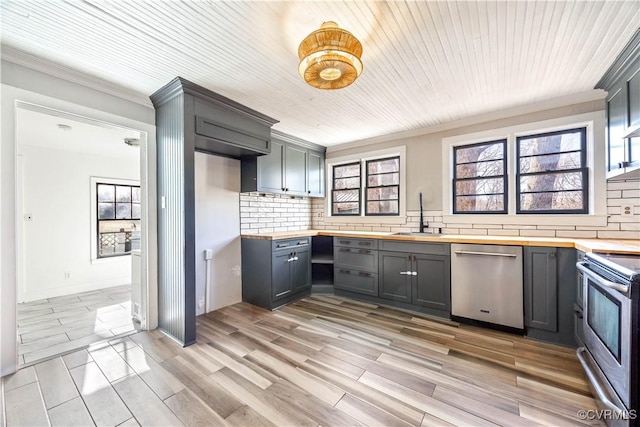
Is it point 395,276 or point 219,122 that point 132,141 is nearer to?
point 219,122

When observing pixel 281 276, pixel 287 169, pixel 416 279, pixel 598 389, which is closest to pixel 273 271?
pixel 281 276

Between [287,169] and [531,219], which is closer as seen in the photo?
[531,219]

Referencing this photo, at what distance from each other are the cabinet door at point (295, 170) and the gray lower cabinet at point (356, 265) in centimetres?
103

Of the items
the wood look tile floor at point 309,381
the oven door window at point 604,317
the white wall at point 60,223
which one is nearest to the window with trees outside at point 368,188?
the wood look tile floor at point 309,381

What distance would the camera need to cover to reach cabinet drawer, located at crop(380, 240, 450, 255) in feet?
10.0

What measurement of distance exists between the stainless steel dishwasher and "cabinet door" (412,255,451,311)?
7 cm

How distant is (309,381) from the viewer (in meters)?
1.93

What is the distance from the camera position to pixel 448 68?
2238 mm

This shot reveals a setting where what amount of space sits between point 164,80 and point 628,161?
4107 millimetres

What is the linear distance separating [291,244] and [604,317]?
3005 millimetres

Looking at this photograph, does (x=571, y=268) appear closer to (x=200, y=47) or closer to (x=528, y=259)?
(x=528, y=259)

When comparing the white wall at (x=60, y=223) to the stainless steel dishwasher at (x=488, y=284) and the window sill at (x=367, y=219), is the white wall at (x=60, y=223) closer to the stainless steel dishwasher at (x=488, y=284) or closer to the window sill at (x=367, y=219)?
the window sill at (x=367, y=219)

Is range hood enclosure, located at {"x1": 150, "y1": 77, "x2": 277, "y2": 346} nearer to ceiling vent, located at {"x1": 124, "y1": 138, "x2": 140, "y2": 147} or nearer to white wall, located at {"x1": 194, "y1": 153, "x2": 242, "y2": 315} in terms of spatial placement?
white wall, located at {"x1": 194, "y1": 153, "x2": 242, "y2": 315}

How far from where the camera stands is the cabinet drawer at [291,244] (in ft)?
11.3
